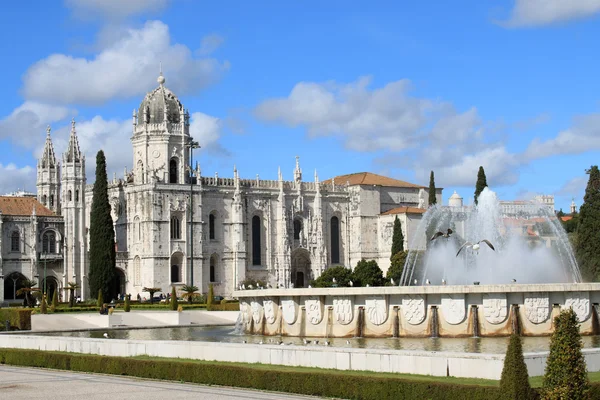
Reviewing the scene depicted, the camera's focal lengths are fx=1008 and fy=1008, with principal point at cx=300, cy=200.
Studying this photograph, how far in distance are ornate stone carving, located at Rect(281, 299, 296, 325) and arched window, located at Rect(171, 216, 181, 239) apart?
4553cm

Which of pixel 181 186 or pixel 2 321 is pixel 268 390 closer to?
pixel 2 321

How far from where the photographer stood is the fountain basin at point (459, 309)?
2634 centimetres

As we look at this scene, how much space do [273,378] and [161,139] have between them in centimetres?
5977

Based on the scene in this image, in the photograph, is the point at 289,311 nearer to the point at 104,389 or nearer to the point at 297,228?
the point at 104,389

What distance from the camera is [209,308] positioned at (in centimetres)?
4972

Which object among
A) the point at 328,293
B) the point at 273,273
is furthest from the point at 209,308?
the point at 273,273

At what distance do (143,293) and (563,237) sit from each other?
132 feet

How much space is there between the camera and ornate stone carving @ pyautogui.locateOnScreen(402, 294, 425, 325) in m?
27.1

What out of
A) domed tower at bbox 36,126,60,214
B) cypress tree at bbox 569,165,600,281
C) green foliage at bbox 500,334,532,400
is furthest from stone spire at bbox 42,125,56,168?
green foliage at bbox 500,334,532,400

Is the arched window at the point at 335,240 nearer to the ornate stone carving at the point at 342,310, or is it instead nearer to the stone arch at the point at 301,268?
the stone arch at the point at 301,268

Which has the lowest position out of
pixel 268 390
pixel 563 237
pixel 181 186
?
pixel 268 390

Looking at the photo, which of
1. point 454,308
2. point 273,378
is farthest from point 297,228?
point 273,378

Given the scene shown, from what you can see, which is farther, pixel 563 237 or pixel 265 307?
pixel 563 237

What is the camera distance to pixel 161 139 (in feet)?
252
